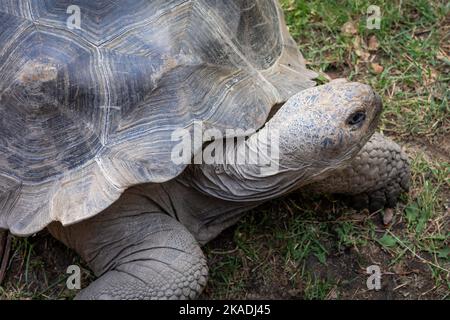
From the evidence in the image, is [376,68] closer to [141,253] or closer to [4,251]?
[141,253]

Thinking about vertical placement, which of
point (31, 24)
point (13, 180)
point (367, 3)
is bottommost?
point (367, 3)

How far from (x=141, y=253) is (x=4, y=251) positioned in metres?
0.98

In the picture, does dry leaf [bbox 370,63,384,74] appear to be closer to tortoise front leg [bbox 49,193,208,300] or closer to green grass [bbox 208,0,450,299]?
green grass [bbox 208,0,450,299]

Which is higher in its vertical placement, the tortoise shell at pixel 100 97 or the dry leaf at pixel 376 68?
the tortoise shell at pixel 100 97

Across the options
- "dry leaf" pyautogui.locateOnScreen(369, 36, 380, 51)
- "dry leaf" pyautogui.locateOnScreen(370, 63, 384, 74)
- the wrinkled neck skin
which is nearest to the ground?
"dry leaf" pyautogui.locateOnScreen(370, 63, 384, 74)

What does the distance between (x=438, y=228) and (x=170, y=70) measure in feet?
5.85

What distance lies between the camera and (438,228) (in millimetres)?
3764

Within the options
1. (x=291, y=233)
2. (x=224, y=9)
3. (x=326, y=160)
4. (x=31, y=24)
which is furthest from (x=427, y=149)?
(x=31, y=24)

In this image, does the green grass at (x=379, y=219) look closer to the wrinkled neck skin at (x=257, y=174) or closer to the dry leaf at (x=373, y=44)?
the dry leaf at (x=373, y=44)

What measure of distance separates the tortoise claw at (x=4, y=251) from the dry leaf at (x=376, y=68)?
99.4 inches

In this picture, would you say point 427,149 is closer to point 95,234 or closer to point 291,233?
point 291,233

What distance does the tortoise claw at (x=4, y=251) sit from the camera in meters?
3.78

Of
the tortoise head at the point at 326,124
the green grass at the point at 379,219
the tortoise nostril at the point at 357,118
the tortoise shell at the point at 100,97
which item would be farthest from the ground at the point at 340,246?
the tortoise nostril at the point at 357,118

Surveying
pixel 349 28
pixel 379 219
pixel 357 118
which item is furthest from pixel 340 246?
pixel 349 28
